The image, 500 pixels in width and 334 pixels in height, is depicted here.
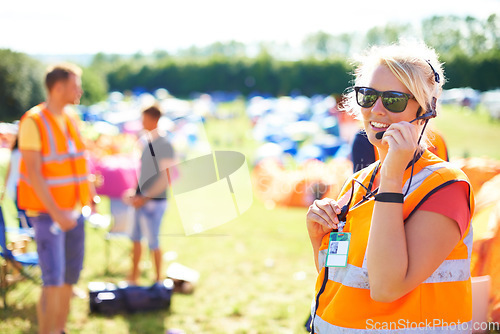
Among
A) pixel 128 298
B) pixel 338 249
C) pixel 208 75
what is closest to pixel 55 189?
pixel 128 298

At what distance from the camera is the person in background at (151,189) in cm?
438

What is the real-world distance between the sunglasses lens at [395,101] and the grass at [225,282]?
3.80 feet

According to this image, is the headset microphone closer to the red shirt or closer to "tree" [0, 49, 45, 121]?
the red shirt

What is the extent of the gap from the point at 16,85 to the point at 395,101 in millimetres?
28583

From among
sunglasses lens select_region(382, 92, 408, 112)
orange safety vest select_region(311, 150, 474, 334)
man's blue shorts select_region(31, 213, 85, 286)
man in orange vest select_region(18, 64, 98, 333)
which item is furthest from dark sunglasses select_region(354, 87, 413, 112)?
man's blue shorts select_region(31, 213, 85, 286)

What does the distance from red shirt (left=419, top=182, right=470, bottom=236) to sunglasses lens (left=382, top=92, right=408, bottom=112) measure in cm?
31

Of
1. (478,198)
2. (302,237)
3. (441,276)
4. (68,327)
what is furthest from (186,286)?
(441,276)

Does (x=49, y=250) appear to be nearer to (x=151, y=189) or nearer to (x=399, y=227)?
(x=151, y=189)

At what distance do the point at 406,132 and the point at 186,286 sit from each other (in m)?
4.09

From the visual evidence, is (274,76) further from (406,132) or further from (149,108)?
(406,132)

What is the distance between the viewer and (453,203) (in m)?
1.31

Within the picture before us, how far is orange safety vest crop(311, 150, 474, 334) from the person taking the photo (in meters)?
1.38

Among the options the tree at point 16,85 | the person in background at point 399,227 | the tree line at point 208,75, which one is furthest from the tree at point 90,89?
the person in background at point 399,227

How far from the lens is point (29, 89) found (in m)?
26.7
